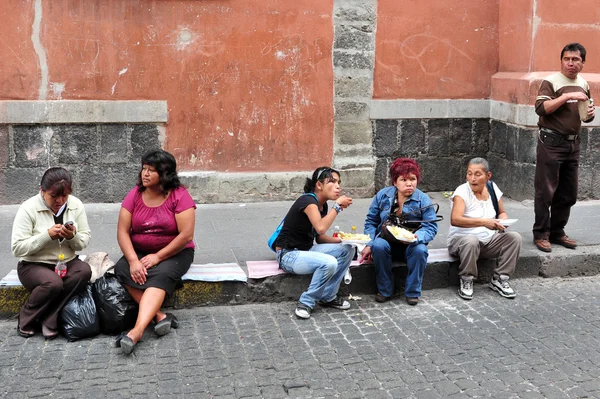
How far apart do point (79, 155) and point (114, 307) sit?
3.24 metres

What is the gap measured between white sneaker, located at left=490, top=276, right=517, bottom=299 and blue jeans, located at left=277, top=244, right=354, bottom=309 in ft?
4.24

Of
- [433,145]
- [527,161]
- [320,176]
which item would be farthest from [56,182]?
[527,161]

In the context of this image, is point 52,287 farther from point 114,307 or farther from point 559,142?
point 559,142

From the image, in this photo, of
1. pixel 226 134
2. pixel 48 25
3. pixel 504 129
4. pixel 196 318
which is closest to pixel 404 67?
pixel 504 129

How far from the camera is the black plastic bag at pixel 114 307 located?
16.3 feet

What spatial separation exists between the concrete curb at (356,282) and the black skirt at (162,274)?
23 centimetres

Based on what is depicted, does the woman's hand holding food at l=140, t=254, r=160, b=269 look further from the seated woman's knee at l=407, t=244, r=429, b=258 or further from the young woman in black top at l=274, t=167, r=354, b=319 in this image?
the seated woman's knee at l=407, t=244, r=429, b=258

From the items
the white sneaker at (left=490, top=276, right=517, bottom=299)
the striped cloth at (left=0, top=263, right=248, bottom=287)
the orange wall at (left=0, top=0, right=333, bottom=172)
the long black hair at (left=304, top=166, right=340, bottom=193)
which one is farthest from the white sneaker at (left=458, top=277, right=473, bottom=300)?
the orange wall at (left=0, top=0, right=333, bottom=172)

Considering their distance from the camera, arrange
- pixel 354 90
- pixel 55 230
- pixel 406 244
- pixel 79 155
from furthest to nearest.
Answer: pixel 354 90
pixel 79 155
pixel 406 244
pixel 55 230

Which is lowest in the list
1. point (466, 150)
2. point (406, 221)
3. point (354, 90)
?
point (406, 221)

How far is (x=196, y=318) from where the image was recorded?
5.34 m

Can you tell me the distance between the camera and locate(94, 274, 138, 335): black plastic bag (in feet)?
16.3

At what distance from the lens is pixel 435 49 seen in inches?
340

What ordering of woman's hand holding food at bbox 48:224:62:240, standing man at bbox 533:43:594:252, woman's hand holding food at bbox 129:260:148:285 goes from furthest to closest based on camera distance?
standing man at bbox 533:43:594:252 → woman's hand holding food at bbox 129:260:148:285 → woman's hand holding food at bbox 48:224:62:240
